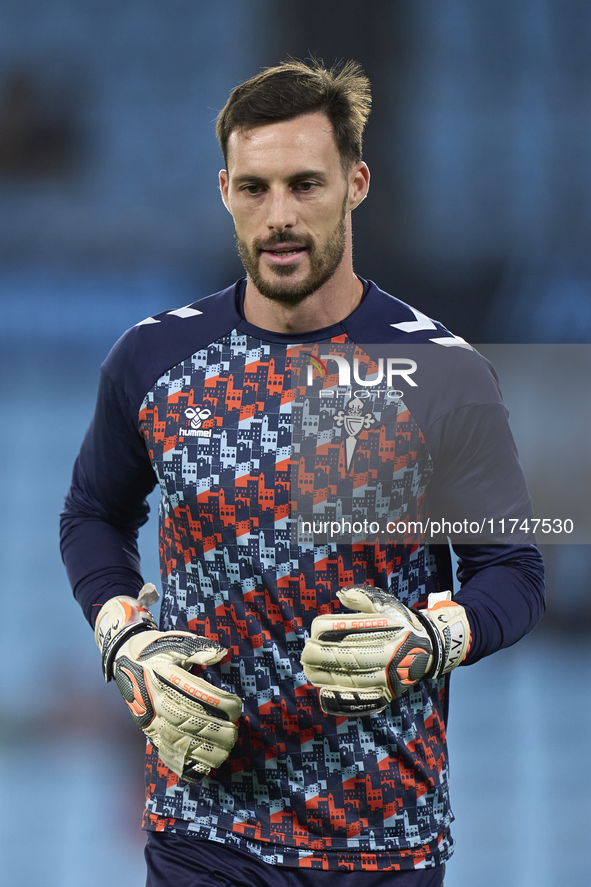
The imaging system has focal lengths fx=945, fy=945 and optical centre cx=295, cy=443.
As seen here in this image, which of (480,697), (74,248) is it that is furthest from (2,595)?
(480,697)

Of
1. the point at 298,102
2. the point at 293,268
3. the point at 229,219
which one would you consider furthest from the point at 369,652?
the point at 229,219

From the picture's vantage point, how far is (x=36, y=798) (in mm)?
2494

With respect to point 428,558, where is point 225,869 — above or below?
below

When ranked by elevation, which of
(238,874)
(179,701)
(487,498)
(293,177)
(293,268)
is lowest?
(238,874)

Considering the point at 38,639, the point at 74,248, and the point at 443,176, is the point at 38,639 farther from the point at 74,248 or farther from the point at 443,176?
the point at 443,176

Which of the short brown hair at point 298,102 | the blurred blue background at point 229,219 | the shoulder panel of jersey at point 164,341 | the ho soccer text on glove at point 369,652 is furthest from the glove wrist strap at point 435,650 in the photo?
the blurred blue background at point 229,219

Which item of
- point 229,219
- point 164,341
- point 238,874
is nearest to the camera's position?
point 238,874

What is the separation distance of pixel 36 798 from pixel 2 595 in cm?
73

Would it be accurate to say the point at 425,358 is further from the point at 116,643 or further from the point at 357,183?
the point at 116,643

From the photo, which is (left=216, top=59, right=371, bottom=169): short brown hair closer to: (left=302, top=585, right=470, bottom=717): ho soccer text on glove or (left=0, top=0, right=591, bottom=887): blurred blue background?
(left=302, top=585, right=470, bottom=717): ho soccer text on glove

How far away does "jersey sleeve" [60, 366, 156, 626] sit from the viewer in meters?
1.34

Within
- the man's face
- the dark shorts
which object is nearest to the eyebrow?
the man's face

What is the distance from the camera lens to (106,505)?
56.3 inches

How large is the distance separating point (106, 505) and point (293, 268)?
0.47m
